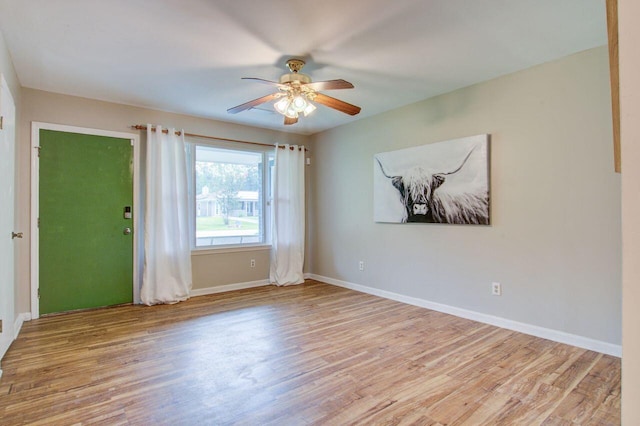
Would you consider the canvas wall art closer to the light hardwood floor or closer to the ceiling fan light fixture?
the light hardwood floor

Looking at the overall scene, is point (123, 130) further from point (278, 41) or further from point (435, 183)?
point (435, 183)

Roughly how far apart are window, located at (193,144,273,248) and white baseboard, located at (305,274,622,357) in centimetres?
196

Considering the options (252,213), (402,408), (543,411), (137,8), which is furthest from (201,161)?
(543,411)

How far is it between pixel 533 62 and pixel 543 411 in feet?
9.02

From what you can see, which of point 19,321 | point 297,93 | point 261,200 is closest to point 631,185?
point 297,93

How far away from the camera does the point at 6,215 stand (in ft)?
8.81

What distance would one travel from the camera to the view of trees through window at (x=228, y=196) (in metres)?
4.82

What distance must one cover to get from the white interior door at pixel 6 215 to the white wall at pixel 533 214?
148 inches

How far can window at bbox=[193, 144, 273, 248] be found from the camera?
482cm

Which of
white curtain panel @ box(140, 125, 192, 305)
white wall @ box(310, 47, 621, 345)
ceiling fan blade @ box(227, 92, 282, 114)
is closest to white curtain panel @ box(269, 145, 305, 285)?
white curtain panel @ box(140, 125, 192, 305)

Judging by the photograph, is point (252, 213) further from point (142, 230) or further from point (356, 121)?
point (356, 121)

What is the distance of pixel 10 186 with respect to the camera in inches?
116

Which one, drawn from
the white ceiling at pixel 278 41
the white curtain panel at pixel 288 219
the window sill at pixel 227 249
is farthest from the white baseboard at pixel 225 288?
the white ceiling at pixel 278 41

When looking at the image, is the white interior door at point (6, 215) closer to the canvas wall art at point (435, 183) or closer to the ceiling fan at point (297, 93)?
the ceiling fan at point (297, 93)
